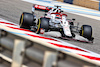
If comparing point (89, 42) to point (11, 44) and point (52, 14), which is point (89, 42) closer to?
point (52, 14)

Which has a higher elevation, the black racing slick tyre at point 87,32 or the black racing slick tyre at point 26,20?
the black racing slick tyre at point 26,20

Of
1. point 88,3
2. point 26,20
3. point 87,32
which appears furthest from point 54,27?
point 88,3

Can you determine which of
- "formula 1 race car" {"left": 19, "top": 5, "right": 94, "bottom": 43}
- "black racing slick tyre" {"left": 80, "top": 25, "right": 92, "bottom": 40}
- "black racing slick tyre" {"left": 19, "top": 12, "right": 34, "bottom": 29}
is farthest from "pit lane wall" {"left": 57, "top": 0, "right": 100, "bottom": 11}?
"black racing slick tyre" {"left": 19, "top": 12, "right": 34, "bottom": 29}

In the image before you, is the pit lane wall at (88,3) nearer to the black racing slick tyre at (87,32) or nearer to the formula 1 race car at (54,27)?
the formula 1 race car at (54,27)

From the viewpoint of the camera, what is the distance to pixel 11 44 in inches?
112

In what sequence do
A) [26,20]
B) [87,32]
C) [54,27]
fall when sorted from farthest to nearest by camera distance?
[54,27], [87,32], [26,20]

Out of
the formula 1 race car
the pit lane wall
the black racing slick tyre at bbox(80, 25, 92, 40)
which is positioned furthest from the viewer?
the pit lane wall

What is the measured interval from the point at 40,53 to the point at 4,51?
33.1 inches

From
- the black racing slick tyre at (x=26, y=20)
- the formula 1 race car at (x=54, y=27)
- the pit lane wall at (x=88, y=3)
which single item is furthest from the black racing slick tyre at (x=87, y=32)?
the pit lane wall at (x=88, y=3)

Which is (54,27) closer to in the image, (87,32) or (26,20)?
(26,20)

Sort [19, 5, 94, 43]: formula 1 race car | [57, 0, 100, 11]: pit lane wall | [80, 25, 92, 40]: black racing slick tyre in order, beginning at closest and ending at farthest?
[19, 5, 94, 43]: formula 1 race car < [80, 25, 92, 40]: black racing slick tyre < [57, 0, 100, 11]: pit lane wall

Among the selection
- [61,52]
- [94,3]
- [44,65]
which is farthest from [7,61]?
[94,3]

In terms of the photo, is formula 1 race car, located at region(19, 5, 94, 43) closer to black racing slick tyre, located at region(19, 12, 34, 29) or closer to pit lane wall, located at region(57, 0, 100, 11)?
black racing slick tyre, located at region(19, 12, 34, 29)

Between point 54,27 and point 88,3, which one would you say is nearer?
point 54,27
